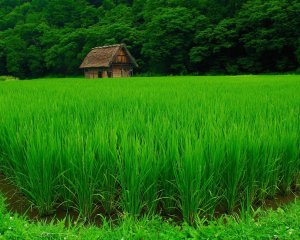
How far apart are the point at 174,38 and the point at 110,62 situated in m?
7.07

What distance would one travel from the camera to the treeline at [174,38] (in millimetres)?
28875

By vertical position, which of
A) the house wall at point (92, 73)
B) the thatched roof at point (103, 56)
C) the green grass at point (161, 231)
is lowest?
the house wall at point (92, 73)

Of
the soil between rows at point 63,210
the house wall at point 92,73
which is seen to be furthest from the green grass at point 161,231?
the house wall at point 92,73

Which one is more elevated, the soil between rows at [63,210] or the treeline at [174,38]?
the treeline at [174,38]

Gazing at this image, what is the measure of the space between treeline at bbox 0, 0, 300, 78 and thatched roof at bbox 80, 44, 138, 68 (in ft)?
13.5

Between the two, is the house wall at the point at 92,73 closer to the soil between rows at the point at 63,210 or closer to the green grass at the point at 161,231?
the soil between rows at the point at 63,210

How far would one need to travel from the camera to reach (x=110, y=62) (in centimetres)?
3173

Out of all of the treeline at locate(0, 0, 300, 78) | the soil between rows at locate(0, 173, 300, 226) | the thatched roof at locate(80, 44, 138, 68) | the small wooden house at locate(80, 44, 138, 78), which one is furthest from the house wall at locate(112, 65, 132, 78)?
the soil between rows at locate(0, 173, 300, 226)

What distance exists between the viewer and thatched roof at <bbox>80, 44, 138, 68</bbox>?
105ft

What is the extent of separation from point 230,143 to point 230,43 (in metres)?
30.1

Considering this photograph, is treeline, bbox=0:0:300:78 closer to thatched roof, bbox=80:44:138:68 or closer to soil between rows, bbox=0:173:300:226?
thatched roof, bbox=80:44:138:68

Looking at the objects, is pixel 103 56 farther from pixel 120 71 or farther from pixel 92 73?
pixel 92 73

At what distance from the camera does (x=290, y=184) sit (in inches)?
119

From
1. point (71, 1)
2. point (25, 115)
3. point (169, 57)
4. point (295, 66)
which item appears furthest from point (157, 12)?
point (25, 115)
